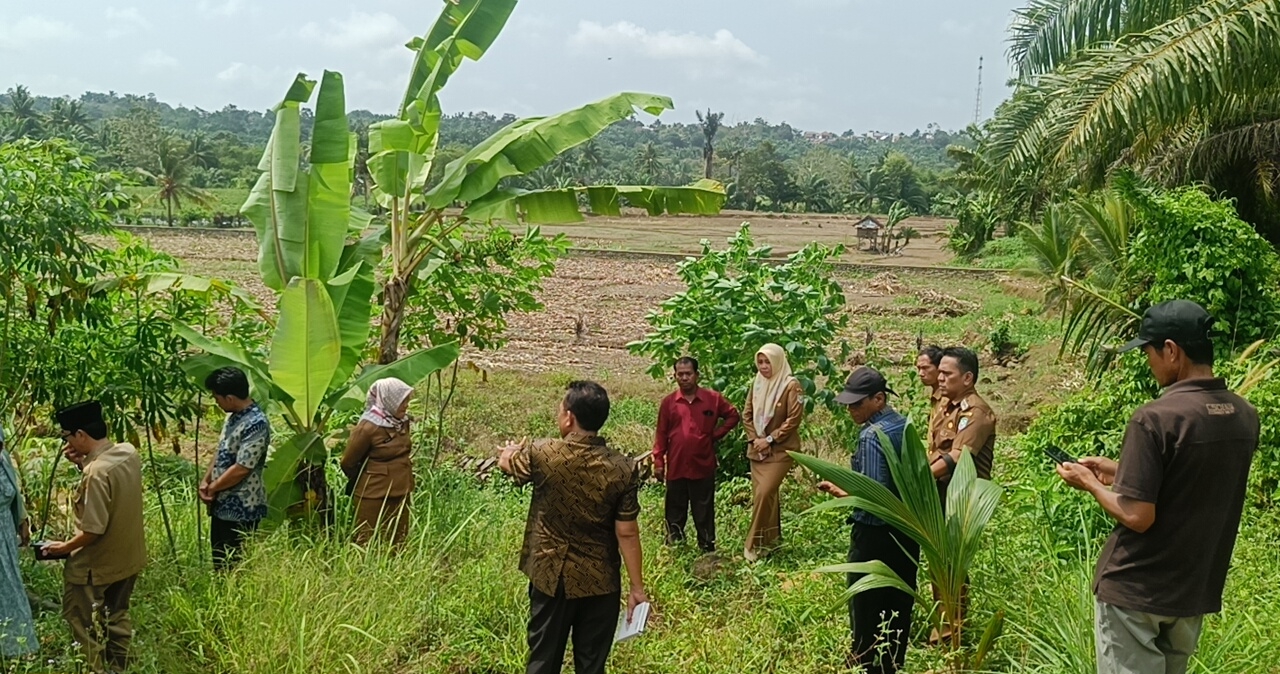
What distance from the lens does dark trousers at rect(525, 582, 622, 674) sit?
12.3 ft

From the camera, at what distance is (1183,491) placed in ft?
9.46

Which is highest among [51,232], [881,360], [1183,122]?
[1183,122]

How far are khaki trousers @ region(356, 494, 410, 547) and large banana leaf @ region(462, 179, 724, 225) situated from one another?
207 cm

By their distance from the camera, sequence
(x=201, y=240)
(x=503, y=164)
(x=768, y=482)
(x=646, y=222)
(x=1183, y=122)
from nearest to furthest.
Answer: (x=768, y=482) → (x=503, y=164) → (x=1183, y=122) → (x=201, y=240) → (x=646, y=222)

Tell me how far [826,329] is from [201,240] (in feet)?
105

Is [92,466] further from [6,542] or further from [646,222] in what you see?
[646,222]

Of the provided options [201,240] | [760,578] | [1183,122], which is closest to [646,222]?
[201,240]

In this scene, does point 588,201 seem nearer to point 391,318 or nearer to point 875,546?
point 391,318

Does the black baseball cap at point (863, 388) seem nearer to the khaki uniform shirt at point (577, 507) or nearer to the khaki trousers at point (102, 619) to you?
the khaki uniform shirt at point (577, 507)

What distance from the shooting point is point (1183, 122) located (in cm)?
872

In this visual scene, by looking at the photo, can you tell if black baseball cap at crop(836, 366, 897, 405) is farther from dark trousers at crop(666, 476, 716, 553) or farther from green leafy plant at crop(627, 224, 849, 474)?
green leafy plant at crop(627, 224, 849, 474)

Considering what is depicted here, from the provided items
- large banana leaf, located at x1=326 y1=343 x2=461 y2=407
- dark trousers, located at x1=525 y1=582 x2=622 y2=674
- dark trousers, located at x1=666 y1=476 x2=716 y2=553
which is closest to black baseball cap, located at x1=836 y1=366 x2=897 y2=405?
dark trousers, located at x1=525 y1=582 x2=622 y2=674

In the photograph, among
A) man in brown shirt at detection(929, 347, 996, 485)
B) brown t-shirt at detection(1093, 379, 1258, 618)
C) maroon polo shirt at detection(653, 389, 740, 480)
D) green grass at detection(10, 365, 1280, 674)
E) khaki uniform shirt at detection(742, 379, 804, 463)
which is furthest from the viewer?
maroon polo shirt at detection(653, 389, 740, 480)

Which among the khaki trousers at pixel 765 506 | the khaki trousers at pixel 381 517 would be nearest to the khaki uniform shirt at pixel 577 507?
the khaki trousers at pixel 381 517
